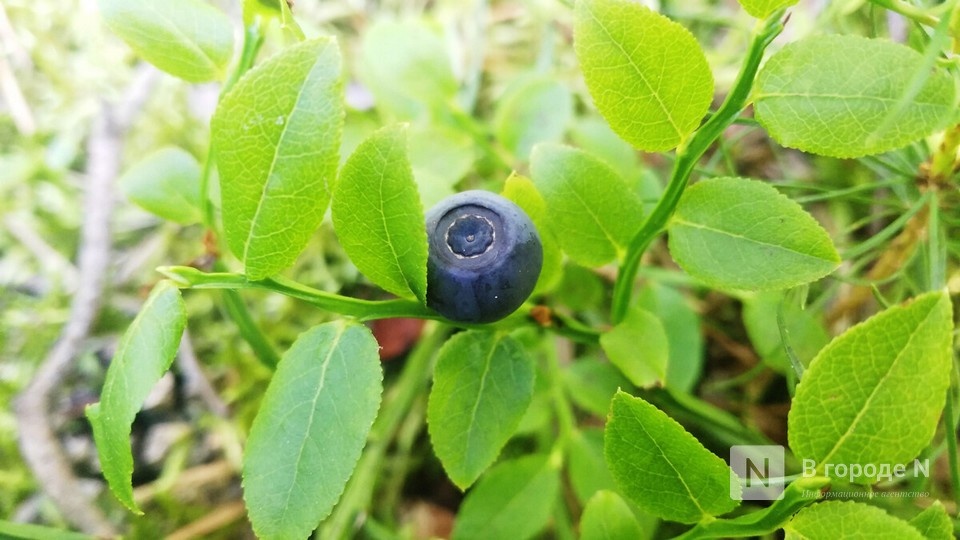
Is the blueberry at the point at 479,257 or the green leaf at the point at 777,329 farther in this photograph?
the green leaf at the point at 777,329

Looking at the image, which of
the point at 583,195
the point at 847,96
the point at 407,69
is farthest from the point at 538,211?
the point at 407,69

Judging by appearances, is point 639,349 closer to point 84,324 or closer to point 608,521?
point 608,521

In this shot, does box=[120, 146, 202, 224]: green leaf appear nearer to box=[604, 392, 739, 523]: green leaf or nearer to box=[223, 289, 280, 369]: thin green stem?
box=[223, 289, 280, 369]: thin green stem

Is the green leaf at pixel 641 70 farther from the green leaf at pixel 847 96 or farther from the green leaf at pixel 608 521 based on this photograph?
the green leaf at pixel 608 521

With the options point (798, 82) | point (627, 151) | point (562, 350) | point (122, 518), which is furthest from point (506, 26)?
point (122, 518)

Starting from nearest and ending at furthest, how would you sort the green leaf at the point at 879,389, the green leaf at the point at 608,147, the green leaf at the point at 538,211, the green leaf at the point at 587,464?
the green leaf at the point at 879,389
the green leaf at the point at 538,211
the green leaf at the point at 587,464
the green leaf at the point at 608,147
